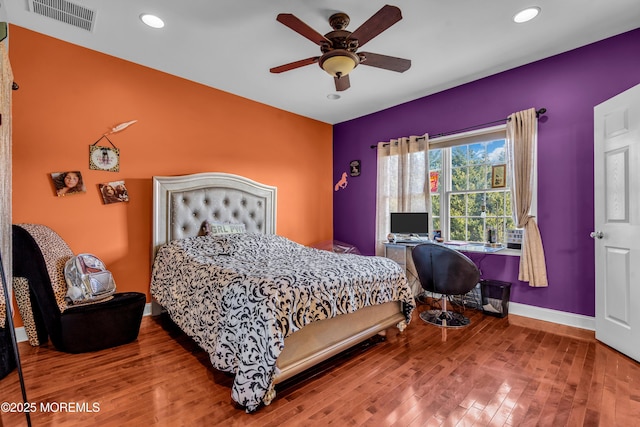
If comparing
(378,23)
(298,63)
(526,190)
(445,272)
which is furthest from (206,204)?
(526,190)

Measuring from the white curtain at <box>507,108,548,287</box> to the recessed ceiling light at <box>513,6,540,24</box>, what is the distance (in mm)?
946

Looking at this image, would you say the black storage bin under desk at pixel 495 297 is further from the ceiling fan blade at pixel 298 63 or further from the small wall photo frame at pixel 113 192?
the small wall photo frame at pixel 113 192

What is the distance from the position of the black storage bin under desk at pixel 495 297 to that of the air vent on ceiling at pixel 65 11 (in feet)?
14.2

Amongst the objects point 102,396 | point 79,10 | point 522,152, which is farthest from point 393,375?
point 79,10

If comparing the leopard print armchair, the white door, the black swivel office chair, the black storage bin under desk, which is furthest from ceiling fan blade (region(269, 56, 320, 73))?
the black storage bin under desk

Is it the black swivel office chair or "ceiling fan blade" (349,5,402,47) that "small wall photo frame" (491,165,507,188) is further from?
"ceiling fan blade" (349,5,402,47)

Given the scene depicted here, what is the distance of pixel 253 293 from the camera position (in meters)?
1.78

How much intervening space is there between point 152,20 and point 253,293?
2.32 metres

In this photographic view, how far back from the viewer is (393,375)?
6.77ft

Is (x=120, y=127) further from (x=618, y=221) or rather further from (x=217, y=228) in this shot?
(x=618, y=221)

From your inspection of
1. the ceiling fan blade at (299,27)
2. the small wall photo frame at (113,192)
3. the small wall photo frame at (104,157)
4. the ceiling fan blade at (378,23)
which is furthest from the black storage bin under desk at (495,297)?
the small wall photo frame at (104,157)

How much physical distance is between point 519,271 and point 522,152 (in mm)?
1227

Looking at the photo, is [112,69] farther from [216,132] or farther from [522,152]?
[522,152]

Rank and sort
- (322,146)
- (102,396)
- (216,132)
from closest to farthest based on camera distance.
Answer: (102,396)
(216,132)
(322,146)
